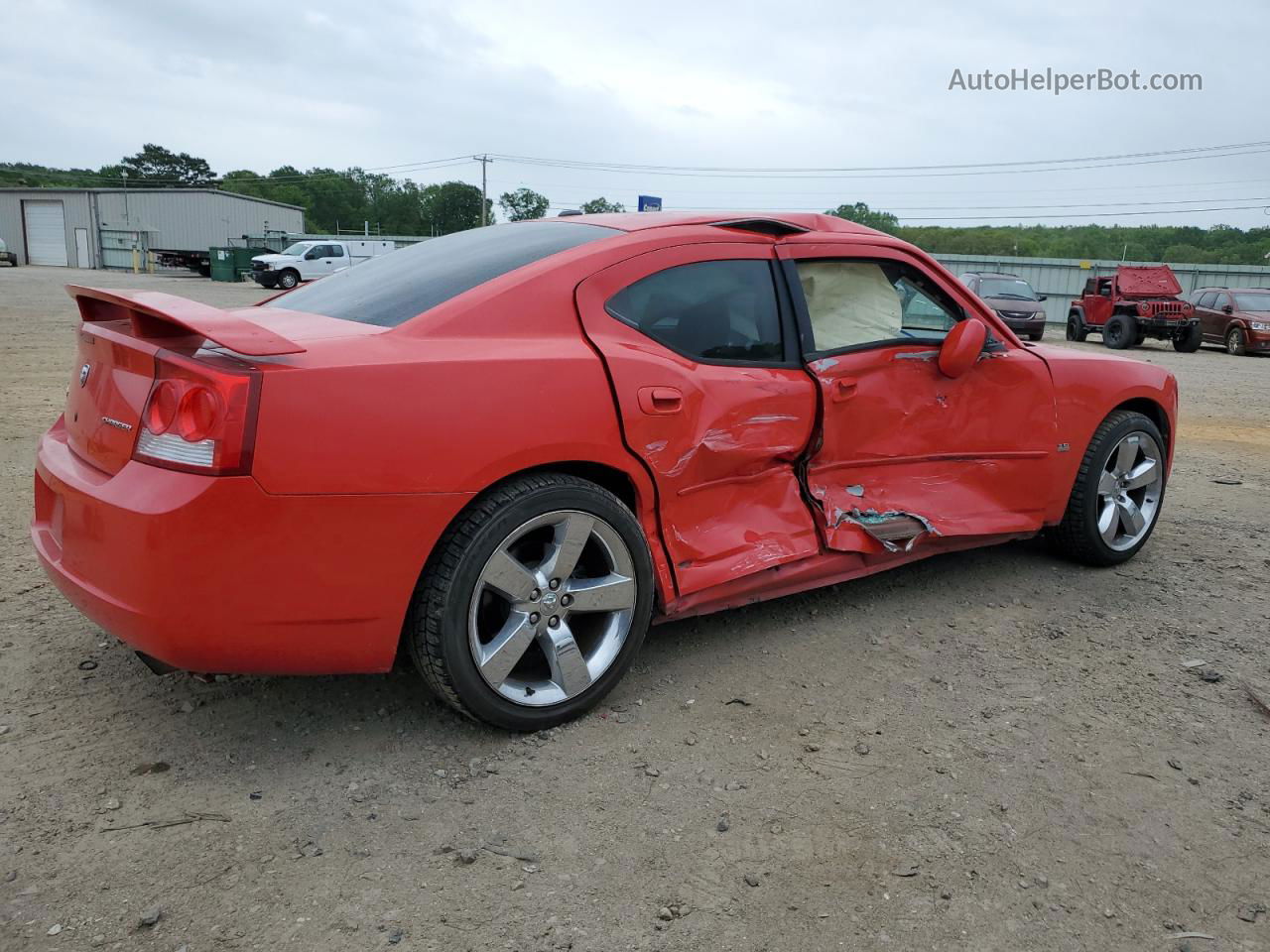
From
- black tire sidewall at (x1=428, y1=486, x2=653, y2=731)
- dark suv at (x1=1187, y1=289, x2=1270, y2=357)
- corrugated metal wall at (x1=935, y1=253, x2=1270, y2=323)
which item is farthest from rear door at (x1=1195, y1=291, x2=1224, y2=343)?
A: black tire sidewall at (x1=428, y1=486, x2=653, y2=731)

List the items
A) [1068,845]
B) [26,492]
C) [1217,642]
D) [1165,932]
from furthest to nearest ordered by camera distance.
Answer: [26,492]
[1217,642]
[1068,845]
[1165,932]

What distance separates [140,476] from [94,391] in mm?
473

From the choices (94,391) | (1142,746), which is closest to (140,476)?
(94,391)

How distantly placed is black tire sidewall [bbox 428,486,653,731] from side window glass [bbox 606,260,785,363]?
0.62 meters

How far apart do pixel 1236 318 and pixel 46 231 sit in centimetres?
5793

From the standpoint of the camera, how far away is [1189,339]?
19984mm

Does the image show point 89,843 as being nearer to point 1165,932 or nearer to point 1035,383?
point 1165,932

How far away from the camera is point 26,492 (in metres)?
4.81

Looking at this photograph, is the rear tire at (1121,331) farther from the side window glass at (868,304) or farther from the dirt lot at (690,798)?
the side window glass at (868,304)

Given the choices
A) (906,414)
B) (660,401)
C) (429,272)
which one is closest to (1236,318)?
(906,414)

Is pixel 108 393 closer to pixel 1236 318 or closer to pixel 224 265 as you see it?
pixel 1236 318

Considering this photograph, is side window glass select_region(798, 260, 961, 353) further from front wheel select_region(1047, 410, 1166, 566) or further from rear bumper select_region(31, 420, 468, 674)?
rear bumper select_region(31, 420, 468, 674)

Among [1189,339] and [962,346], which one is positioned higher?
[962,346]

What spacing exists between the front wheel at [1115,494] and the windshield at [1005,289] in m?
17.5
